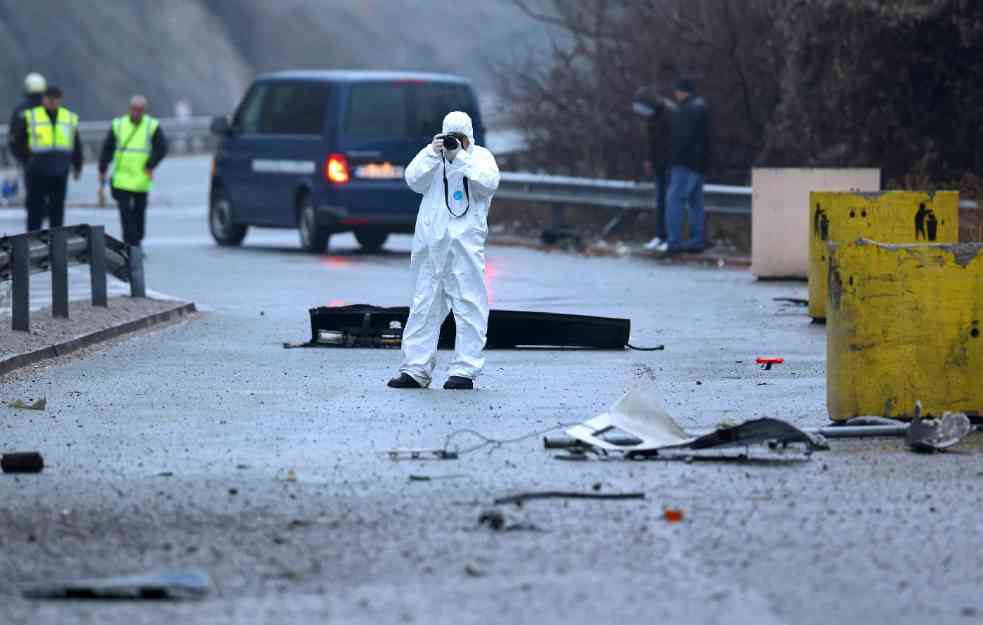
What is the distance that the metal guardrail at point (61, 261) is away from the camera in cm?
1438

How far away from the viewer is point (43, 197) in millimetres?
22969

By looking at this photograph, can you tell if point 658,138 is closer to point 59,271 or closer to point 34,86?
point 34,86

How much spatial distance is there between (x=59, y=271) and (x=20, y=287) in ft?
4.05

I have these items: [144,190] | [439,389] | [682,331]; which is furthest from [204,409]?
[144,190]

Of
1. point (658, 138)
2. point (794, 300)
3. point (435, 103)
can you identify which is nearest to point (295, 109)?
point (435, 103)

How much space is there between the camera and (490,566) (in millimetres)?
6656

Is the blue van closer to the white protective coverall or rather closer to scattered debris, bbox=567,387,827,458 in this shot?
the white protective coverall

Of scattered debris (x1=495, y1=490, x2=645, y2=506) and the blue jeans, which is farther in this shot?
the blue jeans

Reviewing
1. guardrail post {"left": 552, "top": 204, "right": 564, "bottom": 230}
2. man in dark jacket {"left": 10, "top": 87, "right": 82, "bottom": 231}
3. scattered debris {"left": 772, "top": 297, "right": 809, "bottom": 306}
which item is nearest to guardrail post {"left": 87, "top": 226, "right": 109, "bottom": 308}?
scattered debris {"left": 772, "top": 297, "right": 809, "bottom": 306}

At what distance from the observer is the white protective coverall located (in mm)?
11672

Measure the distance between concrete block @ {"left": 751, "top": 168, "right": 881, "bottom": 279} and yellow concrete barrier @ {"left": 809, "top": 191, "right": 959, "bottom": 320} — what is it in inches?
179

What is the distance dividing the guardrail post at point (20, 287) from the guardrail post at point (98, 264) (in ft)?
6.21

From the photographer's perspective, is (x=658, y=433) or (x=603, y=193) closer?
(x=658, y=433)

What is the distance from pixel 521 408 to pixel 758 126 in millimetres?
17494
